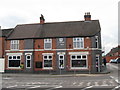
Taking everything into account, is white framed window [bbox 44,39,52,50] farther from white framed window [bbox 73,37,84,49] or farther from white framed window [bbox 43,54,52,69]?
white framed window [bbox 73,37,84,49]

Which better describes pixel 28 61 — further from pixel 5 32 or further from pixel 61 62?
pixel 5 32

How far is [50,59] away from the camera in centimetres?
3500

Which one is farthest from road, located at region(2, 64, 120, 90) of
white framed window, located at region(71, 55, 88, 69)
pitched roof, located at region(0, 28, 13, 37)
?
pitched roof, located at region(0, 28, 13, 37)

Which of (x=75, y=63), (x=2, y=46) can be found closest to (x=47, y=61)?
(x=75, y=63)

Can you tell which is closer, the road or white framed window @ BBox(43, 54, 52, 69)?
the road

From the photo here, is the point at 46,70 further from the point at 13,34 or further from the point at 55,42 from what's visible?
the point at 13,34

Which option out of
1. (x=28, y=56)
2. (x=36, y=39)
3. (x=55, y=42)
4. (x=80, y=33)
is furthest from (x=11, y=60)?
(x=80, y=33)

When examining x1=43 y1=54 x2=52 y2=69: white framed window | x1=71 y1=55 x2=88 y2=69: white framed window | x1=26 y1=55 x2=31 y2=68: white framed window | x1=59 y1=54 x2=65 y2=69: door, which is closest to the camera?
x1=71 y1=55 x2=88 y2=69: white framed window

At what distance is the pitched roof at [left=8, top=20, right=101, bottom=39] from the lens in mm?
34812

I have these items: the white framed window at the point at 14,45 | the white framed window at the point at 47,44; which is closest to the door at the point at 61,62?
the white framed window at the point at 47,44

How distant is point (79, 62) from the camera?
33.8m

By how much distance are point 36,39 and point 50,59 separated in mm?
4198

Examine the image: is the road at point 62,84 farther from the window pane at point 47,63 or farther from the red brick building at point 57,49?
the window pane at point 47,63

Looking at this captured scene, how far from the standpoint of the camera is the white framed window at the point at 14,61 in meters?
36.3
